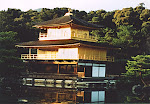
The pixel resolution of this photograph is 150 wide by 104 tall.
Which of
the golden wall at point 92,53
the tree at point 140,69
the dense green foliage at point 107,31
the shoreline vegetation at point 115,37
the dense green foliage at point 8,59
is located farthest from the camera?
the dense green foliage at point 107,31

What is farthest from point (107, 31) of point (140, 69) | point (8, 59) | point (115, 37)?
point (8, 59)

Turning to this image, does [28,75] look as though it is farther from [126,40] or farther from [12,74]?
[126,40]

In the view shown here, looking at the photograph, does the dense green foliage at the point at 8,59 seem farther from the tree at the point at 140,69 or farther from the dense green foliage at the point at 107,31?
the tree at the point at 140,69

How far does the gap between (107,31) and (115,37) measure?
3.77 meters

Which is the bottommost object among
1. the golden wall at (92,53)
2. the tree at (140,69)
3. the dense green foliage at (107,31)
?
the tree at (140,69)

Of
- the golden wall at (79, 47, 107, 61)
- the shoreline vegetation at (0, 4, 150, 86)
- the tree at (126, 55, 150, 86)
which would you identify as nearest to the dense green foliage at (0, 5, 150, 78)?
the shoreline vegetation at (0, 4, 150, 86)

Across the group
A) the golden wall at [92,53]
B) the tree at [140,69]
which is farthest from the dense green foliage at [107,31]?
the tree at [140,69]

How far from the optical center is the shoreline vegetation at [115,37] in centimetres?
4284

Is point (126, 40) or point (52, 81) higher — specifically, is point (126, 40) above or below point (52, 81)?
above

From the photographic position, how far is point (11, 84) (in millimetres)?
43969

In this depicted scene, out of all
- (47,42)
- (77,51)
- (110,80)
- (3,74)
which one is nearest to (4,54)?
(3,74)

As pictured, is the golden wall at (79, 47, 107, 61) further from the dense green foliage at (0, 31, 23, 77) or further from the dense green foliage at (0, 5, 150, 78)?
the dense green foliage at (0, 31, 23, 77)

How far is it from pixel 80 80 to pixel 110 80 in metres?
5.59

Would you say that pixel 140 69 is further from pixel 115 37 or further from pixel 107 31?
pixel 107 31
